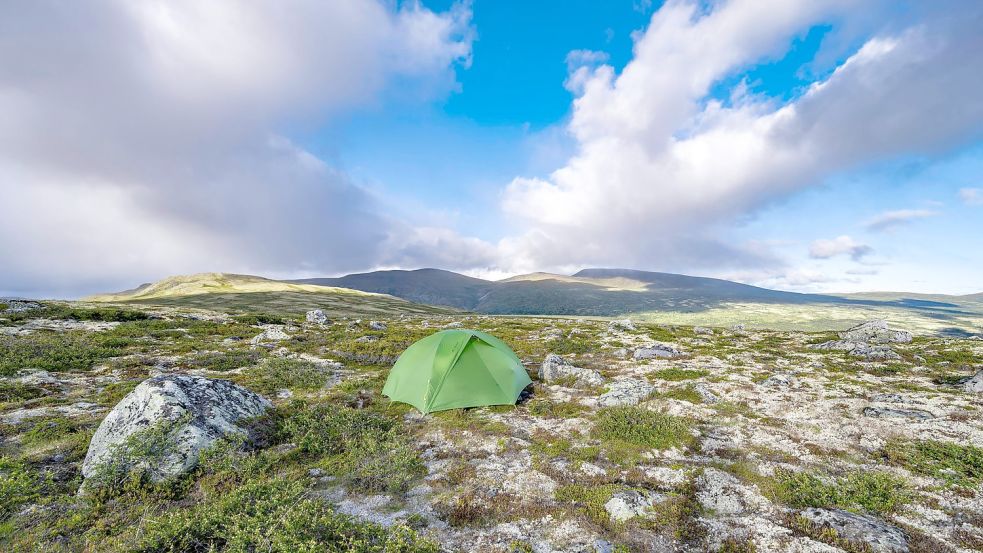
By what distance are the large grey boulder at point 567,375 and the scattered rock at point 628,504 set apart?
8.87 m

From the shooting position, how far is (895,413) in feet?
42.1

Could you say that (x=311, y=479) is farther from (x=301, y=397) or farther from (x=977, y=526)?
(x=977, y=526)

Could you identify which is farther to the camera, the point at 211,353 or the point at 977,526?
the point at 211,353

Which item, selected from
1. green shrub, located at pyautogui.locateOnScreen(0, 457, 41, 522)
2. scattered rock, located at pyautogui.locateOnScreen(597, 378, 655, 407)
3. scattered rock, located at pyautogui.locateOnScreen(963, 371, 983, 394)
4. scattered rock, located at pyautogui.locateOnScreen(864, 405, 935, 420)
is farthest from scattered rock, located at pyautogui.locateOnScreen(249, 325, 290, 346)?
scattered rock, located at pyautogui.locateOnScreen(963, 371, 983, 394)

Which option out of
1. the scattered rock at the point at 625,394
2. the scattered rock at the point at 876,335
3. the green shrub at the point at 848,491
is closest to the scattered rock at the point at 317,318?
the scattered rock at the point at 625,394

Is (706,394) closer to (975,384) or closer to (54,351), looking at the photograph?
(975,384)

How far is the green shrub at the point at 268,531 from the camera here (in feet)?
20.6

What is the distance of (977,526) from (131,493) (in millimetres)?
18305

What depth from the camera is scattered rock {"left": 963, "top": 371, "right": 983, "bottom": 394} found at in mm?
15291

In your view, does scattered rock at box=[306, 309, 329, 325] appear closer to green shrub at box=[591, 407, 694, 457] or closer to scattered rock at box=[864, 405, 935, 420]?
green shrub at box=[591, 407, 694, 457]

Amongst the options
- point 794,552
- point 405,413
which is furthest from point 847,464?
point 405,413

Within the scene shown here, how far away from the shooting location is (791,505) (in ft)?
26.0

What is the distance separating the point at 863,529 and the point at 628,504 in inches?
172

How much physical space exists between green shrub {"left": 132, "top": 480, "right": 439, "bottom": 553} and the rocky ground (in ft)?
0.14
